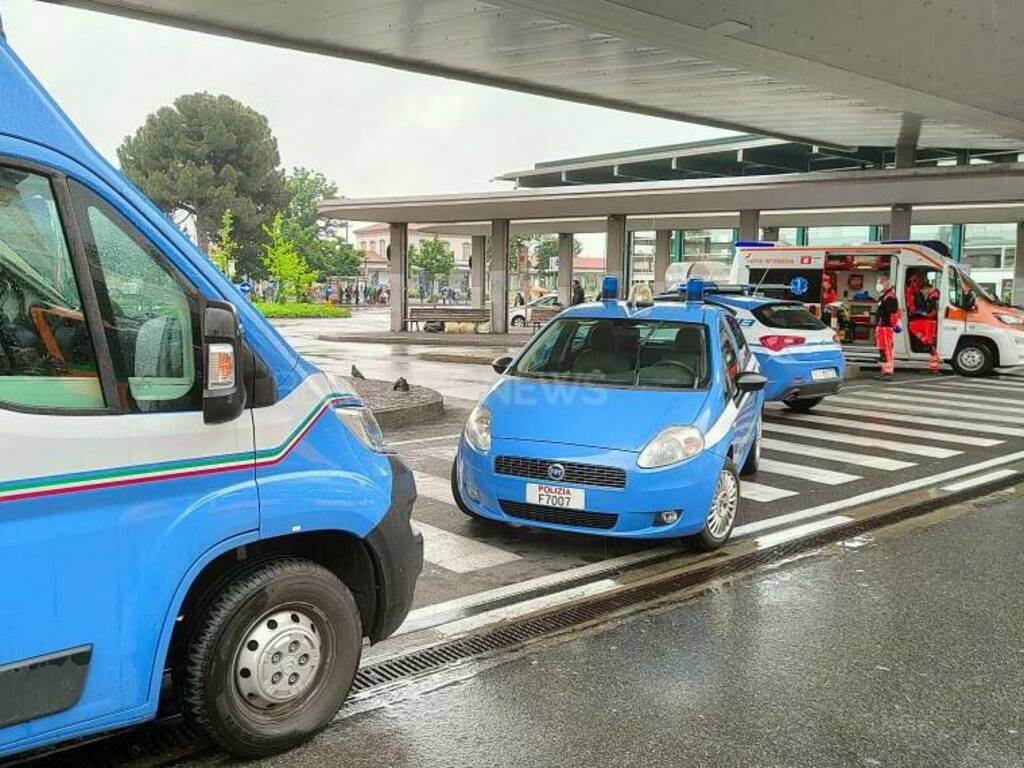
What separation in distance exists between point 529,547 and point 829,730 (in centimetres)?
288

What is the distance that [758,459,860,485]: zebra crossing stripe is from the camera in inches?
344

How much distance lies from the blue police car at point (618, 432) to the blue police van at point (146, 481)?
2.37 m

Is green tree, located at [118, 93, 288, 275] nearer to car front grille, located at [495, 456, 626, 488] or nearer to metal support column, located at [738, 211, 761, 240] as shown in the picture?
metal support column, located at [738, 211, 761, 240]

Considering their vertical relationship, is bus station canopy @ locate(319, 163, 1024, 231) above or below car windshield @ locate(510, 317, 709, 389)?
above

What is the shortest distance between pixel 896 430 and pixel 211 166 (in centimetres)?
6136

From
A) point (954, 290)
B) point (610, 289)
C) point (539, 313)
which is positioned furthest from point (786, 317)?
point (539, 313)

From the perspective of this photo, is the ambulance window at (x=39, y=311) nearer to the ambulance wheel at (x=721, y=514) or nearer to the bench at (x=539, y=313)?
the ambulance wheel at (x=721, y=514)

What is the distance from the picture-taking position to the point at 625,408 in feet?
20.5

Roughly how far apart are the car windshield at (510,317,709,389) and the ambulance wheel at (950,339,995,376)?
13.8 m

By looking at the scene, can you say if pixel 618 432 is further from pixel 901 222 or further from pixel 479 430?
pixel 901 222

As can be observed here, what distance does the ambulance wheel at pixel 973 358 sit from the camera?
728 inches

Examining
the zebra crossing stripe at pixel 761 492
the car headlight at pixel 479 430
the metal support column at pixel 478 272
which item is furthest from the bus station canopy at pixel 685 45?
the metal support column at pixel 478 272

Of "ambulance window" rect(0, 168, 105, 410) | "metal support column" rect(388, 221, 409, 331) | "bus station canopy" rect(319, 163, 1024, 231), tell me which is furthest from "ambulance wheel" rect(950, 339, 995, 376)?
"metal support column" rect(388, 221, 409, 331)

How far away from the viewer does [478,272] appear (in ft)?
142
